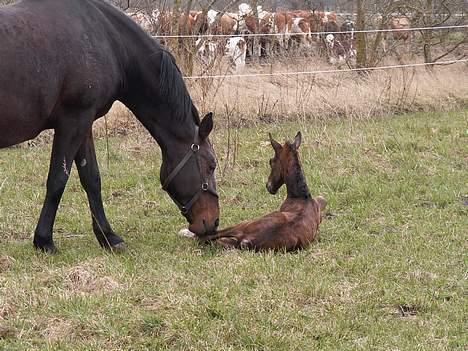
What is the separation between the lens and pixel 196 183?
5.63 metres

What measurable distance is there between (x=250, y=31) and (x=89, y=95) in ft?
45.6

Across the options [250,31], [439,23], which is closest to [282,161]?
[439,23]

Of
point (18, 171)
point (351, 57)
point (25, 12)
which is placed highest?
point (25, 12)

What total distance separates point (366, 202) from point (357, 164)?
148 cm

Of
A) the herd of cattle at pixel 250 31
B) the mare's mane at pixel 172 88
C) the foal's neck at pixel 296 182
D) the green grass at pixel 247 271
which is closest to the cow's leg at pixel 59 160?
the green grass at pixel 247 271

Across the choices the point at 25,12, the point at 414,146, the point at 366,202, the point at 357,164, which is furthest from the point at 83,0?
the point at 414,146

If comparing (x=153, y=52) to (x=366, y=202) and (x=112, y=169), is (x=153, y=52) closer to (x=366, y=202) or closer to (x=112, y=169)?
(x=366, y=202)

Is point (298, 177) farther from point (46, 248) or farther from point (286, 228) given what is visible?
point (46, 248)

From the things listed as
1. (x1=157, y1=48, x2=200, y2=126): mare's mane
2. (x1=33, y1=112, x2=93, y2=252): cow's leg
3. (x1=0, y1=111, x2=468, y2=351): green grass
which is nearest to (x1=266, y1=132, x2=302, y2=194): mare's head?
(x1=0, y1=111, x2=468, y2=351): green grass

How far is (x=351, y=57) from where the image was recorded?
15000 millimetres

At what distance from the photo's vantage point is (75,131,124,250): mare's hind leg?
18.7 feet

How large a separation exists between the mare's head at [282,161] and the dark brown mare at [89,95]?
0.75 metres

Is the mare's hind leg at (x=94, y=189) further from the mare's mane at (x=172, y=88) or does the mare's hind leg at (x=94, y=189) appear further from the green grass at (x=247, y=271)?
the mare's mane at (x=172, y=88)

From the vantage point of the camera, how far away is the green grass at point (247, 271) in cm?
383
